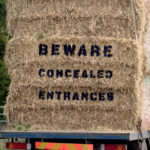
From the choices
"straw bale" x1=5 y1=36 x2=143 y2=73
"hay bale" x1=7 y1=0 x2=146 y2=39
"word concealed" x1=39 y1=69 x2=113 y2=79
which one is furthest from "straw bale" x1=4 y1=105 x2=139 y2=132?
"hay bale" x1=7 y1=0 x2=146 y2=39

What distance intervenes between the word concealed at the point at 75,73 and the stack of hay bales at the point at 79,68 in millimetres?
15

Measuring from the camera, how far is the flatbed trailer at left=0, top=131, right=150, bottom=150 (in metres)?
7.83

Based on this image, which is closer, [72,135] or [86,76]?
[72,135]

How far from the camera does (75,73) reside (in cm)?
850

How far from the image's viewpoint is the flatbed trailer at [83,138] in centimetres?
783

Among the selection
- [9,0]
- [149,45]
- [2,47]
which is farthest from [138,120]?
[2,47]

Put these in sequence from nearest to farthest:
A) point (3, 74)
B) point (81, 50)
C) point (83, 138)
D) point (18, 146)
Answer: point (83, 138) < point (81, 50) < point (18, 146) < point (3, 74)

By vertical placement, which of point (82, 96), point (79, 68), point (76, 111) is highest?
point (79, 68)

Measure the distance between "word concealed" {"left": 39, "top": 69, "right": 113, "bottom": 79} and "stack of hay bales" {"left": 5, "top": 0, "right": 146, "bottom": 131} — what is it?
15 mm

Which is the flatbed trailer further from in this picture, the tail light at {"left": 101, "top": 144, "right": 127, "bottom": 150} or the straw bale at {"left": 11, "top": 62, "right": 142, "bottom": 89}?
the straw bale at {"left": 11, "top": 62, "right": 142, "bottom": 89}

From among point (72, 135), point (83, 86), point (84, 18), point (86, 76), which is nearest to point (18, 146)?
point (72, 135)

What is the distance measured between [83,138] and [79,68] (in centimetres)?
118

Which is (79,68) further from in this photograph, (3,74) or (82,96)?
(3,74)

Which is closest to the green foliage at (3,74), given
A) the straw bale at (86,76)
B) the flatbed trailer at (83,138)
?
the straw bale at (86,76)
